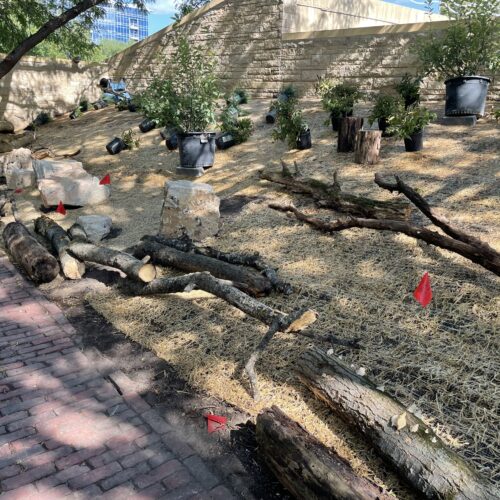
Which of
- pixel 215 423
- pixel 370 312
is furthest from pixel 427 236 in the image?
pixel 215 423

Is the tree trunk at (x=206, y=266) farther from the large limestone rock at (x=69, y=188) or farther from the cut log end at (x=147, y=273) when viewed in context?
the large limestone rock at (x=69, y=188)

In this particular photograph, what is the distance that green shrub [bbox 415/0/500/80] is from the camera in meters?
8.84

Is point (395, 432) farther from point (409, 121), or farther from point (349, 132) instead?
point (349, 132)

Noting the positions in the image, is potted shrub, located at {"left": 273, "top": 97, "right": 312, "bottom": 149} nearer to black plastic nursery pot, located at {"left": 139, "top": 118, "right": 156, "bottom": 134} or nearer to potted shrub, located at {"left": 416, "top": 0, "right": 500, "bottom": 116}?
potted shrub, located at {"left": 416, "top": 0, "right": 500, "bottom": 116}

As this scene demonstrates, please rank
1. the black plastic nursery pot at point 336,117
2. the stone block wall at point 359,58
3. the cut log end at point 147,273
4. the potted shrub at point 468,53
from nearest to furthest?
the cut log end at point 147,273 → the potted shrub at point 468,53 → the black plastic nursery pot at point 336,117 → the stone block wall at point 359,58

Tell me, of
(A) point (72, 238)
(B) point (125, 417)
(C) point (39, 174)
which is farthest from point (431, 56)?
(B) point (125, 417)

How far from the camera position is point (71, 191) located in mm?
8805

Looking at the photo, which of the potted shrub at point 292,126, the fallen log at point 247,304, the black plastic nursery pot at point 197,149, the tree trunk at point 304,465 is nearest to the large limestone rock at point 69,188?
the black plastic nursery pot at point 197,149

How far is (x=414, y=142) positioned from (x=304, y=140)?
2334 millimetres

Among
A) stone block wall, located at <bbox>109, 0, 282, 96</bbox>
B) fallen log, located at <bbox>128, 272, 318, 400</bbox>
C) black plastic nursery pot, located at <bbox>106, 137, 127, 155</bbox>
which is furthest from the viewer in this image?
stone block wall, located at <bbox>109, 0, 282, 96</bbox>

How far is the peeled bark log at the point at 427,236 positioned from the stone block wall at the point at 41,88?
1523cm

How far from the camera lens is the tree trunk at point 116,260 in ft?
16.6

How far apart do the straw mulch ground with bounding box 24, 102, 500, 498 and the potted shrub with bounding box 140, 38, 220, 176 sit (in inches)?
71.1

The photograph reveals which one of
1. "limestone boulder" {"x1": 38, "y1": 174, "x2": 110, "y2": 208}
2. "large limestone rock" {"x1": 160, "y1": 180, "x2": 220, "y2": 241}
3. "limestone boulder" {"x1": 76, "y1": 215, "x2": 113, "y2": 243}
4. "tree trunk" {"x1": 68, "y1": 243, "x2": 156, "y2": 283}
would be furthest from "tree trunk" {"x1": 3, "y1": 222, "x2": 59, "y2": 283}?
"limestone boulder" {"x1": 38, "y1": 174, "x2": 110, "y2": 208}
